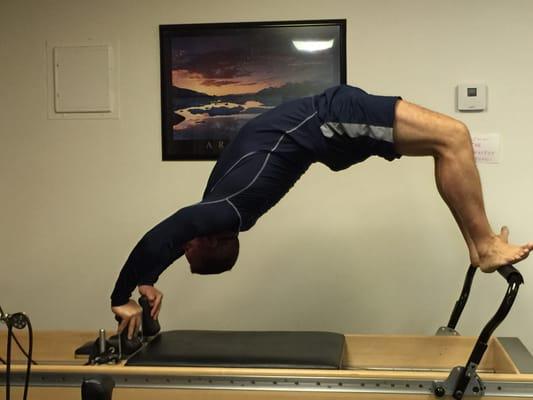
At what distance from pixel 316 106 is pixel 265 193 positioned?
0.31m

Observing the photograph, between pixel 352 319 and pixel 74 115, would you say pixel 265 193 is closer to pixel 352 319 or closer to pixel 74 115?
pixel 352 319

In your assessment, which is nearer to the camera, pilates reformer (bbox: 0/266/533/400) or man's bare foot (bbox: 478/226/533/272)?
pilates reformer (bbox: 0/266/533/400)

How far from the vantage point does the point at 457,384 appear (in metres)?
1.72

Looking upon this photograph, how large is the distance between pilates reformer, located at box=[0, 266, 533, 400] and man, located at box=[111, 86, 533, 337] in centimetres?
23

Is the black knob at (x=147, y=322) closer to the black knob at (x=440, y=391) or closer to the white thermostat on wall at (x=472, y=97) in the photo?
the black knob at (x=440, y=391)

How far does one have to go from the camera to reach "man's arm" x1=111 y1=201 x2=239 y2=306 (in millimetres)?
1881

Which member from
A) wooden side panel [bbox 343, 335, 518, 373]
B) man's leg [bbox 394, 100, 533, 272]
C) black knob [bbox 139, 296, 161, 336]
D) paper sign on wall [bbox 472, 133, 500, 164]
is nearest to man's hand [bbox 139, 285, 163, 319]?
black knob [bbox 139, 296, 161, 336]

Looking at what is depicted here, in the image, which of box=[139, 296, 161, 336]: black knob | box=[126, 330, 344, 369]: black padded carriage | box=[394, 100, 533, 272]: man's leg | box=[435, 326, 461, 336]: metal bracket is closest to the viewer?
box=[394, 100, 533, 272]: man's leg

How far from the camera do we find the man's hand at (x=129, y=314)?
79.4 inches

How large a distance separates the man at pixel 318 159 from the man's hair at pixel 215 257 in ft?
0.30

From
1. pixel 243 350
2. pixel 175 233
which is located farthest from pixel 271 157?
pixel 243 350

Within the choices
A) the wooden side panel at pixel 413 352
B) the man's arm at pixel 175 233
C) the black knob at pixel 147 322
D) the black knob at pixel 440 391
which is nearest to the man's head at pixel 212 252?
the man's arm at pixel 175 233

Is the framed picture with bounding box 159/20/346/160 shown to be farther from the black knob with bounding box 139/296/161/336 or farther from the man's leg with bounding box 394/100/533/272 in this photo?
the man's leg with bounding box 394/100/533/272

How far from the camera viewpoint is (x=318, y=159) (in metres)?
1.97
